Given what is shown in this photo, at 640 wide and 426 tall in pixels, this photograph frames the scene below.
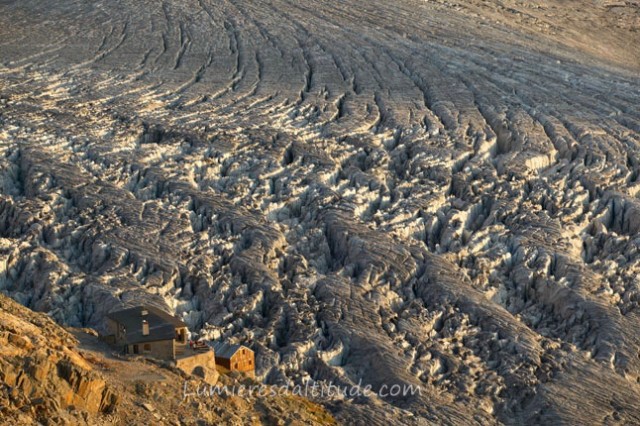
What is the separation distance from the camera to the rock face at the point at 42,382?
20.6m

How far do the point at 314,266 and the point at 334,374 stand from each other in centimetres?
483

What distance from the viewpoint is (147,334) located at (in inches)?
1076

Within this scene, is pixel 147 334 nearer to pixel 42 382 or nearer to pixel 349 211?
pixel 42 382

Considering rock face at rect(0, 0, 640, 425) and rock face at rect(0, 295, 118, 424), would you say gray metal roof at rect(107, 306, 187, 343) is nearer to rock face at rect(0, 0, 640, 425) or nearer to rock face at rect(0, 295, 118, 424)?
rock face at rect(0, 295, 118, 424)

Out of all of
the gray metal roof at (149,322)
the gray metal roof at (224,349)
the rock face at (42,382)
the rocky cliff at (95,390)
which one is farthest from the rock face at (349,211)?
the rock face at (42,382)

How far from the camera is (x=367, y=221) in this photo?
3778cm

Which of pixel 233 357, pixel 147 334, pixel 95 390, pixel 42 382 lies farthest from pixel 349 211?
pixel 42 382

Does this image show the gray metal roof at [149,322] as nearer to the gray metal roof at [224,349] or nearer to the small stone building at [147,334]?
the small stone building at [147,334]

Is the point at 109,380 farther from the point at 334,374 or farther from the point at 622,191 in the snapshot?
the point at 622,191

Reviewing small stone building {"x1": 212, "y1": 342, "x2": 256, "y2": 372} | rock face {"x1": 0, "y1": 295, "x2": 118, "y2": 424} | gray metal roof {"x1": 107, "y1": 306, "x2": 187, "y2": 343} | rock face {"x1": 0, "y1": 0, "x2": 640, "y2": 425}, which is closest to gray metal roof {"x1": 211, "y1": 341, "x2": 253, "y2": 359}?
small stone building {"x1": 212, "y1": 342, "x2": 256, "y2": 372}

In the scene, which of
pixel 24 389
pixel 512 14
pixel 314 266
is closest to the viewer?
pixel 24 389

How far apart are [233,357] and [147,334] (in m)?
2.81

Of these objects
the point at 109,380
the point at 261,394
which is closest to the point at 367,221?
the point at 261,394

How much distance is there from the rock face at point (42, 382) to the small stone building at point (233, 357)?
5614 millimetres
